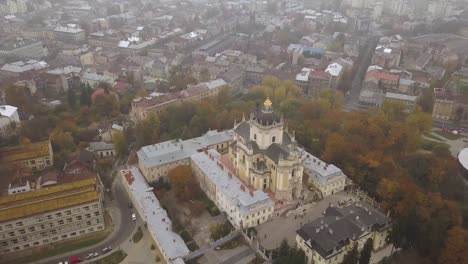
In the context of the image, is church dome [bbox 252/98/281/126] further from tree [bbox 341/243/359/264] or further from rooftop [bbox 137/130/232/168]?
tree [bbox 341/243/359/264]

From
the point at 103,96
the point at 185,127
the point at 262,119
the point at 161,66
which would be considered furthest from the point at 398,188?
the point at 161,66

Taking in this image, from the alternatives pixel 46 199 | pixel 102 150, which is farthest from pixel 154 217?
pixel 102 150

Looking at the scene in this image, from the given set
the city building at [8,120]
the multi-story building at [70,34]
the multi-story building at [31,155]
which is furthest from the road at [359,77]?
the multi-story building at [70,34]

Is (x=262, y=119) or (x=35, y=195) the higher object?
(x=262, y=119)

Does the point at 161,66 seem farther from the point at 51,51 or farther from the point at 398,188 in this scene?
the point at 398,188

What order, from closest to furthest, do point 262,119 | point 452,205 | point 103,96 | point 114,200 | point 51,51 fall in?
1. point 452,205
2. point 262,119
3. point 114,200
4. point 103,96
5. point 51,51

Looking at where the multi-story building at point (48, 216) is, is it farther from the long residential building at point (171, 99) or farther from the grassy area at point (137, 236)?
the long residential building at point (171, 99)
